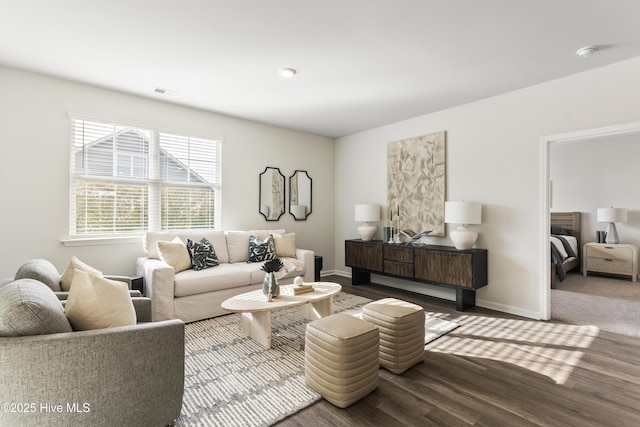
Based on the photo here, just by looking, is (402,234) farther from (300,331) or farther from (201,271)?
(201,271)

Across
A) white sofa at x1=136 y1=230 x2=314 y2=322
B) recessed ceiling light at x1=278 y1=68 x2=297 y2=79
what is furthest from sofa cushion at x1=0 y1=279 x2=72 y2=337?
recessed ceiling light at x1=278 y1=68 x2=297 y2=79

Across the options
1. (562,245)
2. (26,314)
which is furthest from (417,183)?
(26,314)

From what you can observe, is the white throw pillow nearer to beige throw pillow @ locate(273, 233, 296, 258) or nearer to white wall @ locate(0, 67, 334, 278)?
white wall @ locate(0, 67, 334, 278)

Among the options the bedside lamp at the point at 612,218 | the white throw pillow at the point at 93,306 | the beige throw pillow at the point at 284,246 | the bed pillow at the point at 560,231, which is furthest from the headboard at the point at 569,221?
the white throw pillow at the point at 93,306

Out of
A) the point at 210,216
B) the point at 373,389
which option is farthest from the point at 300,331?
the point at 210,216

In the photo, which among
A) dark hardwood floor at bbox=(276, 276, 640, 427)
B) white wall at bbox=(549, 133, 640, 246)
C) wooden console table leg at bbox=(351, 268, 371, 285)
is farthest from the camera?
white wall at bbox=(549, 133, 640, 246)

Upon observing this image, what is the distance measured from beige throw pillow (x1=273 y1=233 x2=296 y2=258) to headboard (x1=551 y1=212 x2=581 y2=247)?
220 inches

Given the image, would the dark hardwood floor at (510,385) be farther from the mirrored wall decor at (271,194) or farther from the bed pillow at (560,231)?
the bed pillow at (560,231)

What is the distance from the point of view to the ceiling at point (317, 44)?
7.13 ft

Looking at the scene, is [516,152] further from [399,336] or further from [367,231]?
[399,336]

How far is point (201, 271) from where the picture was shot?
3.62m

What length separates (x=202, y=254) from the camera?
3801 mm

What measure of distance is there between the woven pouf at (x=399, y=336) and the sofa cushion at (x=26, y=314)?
76.1 inches

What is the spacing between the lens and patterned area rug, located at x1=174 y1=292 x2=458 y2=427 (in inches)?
72.8
